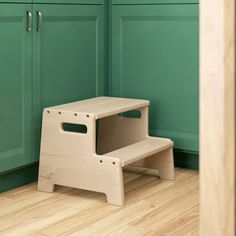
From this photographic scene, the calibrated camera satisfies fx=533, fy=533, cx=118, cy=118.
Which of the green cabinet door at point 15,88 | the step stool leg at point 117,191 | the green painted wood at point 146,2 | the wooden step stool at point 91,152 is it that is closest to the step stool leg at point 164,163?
the wooden step stool at point 91,152

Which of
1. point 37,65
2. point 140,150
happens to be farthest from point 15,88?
point 140,150

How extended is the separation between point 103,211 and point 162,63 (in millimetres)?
885

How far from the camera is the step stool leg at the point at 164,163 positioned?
2.41 metres

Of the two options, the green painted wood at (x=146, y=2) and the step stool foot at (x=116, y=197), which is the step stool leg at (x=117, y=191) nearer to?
the step stool foot at (x=116, y=197)

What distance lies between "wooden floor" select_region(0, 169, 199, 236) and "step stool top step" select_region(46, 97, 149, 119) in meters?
0.34

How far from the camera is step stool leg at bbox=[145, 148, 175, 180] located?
7.91ft

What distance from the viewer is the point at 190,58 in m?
2.49

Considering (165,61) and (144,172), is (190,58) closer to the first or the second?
(165,61)

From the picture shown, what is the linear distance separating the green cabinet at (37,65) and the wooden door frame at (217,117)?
1.72 meters

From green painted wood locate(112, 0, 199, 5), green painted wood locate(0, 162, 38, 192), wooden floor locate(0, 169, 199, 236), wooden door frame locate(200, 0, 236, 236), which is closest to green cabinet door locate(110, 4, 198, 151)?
green painted wood locate(112, 0, 199, 5)

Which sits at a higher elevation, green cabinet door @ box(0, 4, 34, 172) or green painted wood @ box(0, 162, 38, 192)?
green cabinet door @ box(0, 4, 34, 172)

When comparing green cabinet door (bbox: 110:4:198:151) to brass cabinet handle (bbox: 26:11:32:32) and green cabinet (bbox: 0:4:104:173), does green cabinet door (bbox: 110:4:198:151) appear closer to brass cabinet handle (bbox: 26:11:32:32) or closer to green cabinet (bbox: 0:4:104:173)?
green cabinet (bbox: 0:4:104:173)

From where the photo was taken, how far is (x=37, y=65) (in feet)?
7.44

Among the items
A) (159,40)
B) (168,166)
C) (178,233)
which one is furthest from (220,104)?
(159,40)
